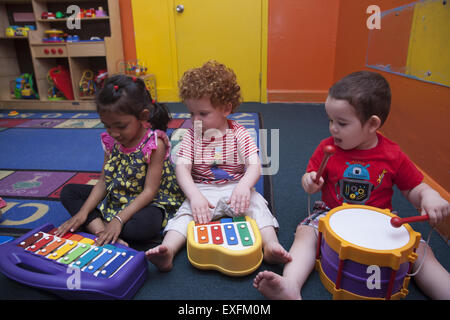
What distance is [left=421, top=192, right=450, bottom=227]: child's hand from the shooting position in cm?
62

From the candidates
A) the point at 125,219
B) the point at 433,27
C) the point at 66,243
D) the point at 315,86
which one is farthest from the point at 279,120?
the point at 66,243

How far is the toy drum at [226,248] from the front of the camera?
0.70m

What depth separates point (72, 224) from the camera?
2.65 feet

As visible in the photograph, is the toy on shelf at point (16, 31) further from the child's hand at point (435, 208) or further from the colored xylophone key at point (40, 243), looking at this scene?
the child's hand at point (435, 208)

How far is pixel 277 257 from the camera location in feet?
2.32

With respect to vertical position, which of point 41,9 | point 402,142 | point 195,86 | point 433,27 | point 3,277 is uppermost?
point 41,9

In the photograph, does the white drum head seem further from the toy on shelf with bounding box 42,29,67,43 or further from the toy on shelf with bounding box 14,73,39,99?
the toy on shelf with bounding box 14,73,39,99

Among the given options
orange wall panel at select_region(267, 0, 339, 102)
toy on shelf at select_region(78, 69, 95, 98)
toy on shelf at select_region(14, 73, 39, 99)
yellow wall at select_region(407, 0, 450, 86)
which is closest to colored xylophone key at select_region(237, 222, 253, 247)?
yellow wall at select_region(407, 0, 450, 86)

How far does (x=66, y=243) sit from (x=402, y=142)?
1278mm

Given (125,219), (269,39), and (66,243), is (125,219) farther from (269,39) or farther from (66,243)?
(269,39)

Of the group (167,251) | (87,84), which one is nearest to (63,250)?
(167,251)

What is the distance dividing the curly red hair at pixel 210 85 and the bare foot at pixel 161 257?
0.40 metres

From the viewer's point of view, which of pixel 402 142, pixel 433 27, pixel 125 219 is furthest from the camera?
pixel 402 142

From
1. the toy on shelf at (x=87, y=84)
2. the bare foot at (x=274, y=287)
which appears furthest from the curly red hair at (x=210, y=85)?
the toy on shelf at (x=87, y=84)
